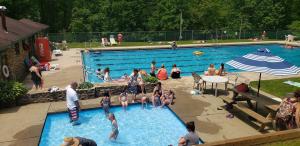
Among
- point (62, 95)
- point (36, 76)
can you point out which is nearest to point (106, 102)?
point (62, 95)

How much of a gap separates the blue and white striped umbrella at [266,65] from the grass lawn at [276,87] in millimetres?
2995

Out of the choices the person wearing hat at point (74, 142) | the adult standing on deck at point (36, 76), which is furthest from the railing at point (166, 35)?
the person wearing hat at point (74, 142)

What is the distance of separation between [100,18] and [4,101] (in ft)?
90.9

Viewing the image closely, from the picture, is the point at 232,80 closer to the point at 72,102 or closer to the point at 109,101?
the point at 109,101

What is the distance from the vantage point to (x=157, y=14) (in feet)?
129

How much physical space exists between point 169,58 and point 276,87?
516 inches

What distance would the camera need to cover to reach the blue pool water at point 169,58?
23086 mm

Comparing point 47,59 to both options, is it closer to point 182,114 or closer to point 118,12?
point 182,114

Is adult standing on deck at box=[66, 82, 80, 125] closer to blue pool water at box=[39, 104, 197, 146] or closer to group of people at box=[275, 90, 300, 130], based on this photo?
blue pool water at box=[39, 104, 197, 146]

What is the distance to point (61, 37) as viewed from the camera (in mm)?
32938

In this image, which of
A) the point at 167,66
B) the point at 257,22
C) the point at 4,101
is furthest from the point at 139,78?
the point at 257,22

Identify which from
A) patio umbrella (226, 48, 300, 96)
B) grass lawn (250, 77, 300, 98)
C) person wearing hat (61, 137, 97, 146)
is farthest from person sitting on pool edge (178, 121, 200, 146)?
grass lawn (250, 77, 300, 98)

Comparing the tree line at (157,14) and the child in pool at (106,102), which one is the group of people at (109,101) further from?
the tree line at (157,14)

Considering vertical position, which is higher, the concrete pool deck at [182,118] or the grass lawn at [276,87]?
the grass lawn at [276,87]
